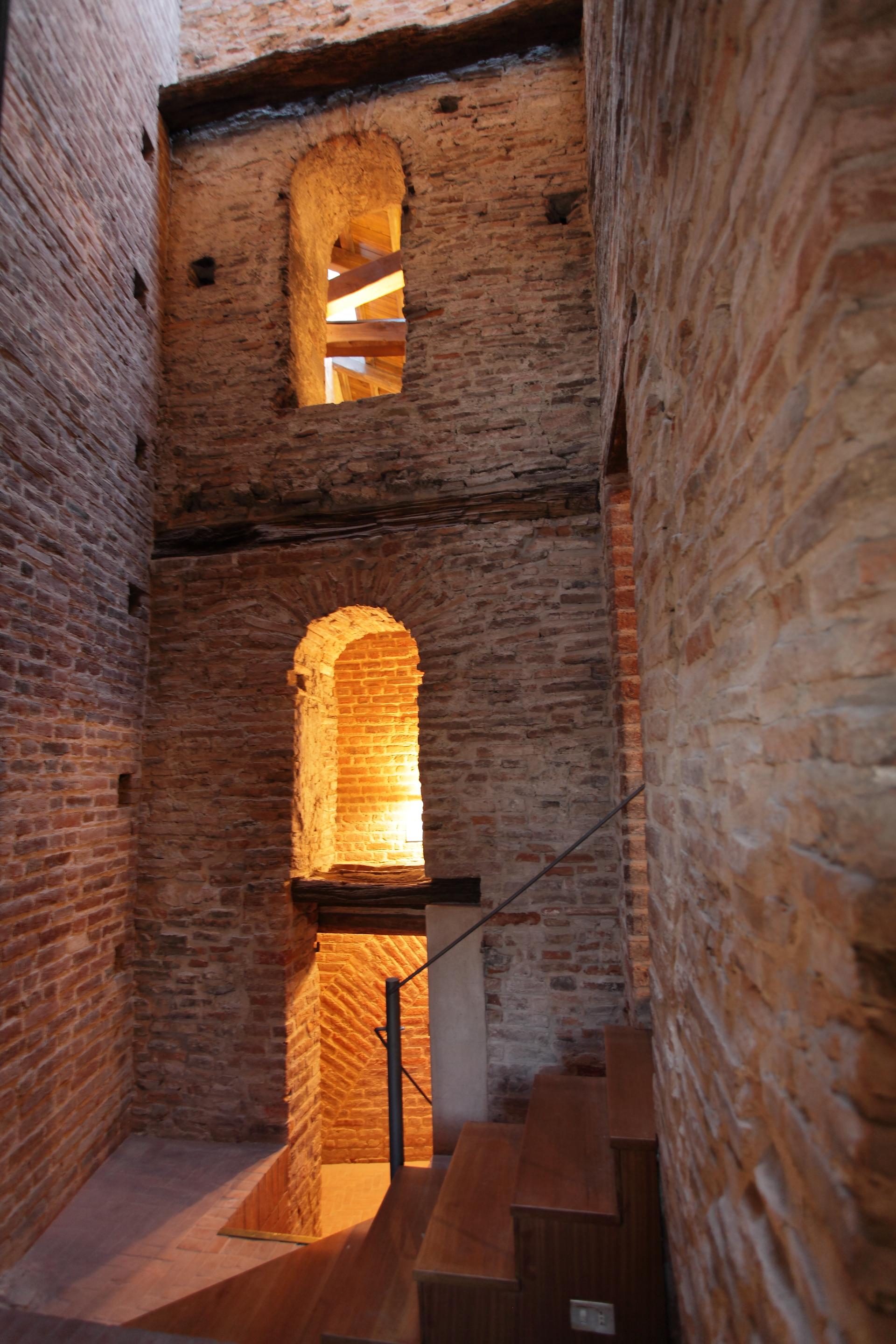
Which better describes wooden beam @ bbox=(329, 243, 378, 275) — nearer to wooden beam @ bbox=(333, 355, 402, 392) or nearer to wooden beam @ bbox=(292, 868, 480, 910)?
wooden beam @ bbox=(333, 355, 402, 392)

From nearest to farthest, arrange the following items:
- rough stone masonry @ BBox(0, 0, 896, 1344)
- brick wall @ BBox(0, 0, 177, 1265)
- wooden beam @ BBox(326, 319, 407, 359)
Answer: rough stone masonry @ BBox(0, 0, 896, 1344), brick wall @ BBox(0, 0, 177, 1265), wooden beam @ BBox(326, 319, 407, 359)

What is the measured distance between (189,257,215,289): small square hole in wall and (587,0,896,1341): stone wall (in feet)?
14.2

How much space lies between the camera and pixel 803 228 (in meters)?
0.91

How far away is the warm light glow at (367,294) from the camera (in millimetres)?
7668

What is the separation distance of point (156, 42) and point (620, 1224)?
25.0 ft

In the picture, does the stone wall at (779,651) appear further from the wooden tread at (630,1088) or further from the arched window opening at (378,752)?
the arched window opening at (378,752)

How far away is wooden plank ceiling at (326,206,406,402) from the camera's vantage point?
300 inches

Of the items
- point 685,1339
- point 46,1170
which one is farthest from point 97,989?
point 685,1339

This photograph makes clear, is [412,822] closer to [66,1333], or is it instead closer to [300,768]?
[300,768]

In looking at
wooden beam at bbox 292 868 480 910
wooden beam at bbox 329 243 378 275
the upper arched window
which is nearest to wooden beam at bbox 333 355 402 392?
wooden beam at bbox 329 243 378 275

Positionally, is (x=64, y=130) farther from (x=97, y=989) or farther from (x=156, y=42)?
(x=97, y=989)

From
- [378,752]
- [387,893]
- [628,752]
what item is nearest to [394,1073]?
[387,893]

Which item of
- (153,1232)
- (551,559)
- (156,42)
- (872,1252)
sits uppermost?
(156,42)

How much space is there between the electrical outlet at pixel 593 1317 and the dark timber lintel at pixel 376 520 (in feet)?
12.0
